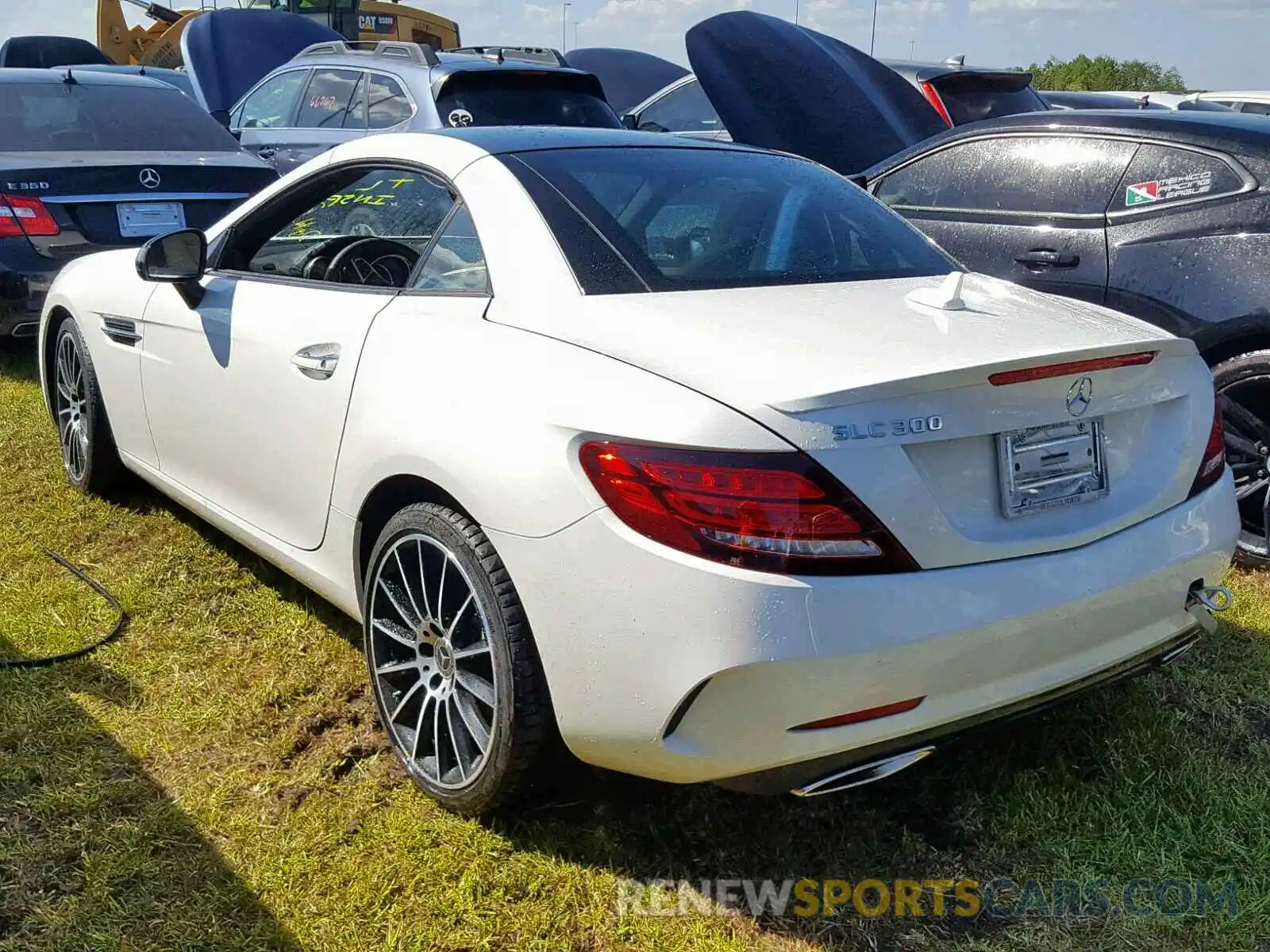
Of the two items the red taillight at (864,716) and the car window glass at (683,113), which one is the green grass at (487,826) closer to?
the red taillight at (864,716)

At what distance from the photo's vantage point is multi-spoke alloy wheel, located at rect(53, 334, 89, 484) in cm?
423

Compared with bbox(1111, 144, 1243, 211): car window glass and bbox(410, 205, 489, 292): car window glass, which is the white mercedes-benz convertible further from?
bbox(1111, 144, 1243, 211): car window glass

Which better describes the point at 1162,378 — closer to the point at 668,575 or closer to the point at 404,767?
the point at 668,575

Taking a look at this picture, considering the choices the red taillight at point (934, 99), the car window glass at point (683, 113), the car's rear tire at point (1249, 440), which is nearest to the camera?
the car's rear tire at point (1249, 440)

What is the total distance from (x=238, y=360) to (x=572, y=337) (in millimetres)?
1259

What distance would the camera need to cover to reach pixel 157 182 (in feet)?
18.3

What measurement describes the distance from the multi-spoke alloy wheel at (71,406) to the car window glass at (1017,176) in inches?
134

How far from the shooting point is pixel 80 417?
14.1 feet

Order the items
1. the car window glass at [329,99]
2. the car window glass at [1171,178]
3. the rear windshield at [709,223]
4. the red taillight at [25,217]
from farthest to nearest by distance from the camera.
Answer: the car window glass at [329,99] < the red taillight at [25,217] < the car window glass at [1171,178] < the rear windshield at [709,223]

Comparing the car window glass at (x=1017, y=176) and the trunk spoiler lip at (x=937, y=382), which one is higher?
the trunk spoiler lip at (x=937, y=382)

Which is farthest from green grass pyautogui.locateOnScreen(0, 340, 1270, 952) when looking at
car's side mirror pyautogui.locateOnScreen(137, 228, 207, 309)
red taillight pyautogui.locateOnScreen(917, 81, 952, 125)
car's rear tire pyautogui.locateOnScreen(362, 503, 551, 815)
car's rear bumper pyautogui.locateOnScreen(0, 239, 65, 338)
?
red taillight pyautogui.locateOnScreen(917, 81, 952, 125)

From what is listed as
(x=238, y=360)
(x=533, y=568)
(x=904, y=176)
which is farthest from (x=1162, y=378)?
(x=904, y=176)

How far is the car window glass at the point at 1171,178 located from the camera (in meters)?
3.99

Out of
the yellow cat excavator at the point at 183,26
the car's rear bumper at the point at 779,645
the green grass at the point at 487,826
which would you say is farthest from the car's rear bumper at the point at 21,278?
the yellow cat excavator at the point at 183,26
